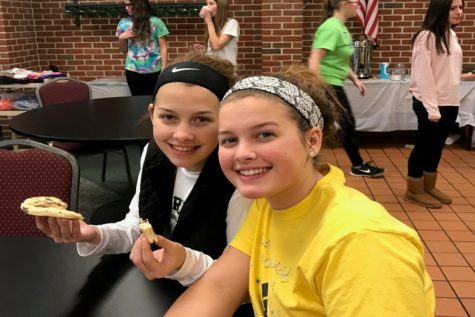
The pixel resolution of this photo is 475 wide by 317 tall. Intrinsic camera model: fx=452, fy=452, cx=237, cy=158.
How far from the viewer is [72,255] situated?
121cm

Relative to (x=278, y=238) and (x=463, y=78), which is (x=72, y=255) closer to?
(x=278, y=238)

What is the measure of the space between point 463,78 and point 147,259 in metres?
4.23

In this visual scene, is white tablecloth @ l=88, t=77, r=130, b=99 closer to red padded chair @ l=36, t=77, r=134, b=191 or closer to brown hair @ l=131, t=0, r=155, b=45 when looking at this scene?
brown hair @ l=131, t=0, r=155, b=45

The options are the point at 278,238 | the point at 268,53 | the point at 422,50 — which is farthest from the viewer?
the point at 268,53

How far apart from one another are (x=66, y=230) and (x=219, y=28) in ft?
11.4

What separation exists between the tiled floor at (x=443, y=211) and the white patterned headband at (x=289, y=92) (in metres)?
0.16

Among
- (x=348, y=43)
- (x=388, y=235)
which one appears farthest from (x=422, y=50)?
(x=388, y=235)

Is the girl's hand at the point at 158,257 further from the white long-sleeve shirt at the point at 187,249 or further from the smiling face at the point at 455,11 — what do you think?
the smiling face at the point at 455,11

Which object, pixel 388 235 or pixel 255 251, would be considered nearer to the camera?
pixel 388 235

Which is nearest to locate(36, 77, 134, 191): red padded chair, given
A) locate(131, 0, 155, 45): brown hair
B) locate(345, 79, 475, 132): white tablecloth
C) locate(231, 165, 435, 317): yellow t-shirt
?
locate(131, 0, 155, 45): brown hair

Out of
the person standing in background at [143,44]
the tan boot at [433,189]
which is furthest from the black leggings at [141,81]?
the tan boot at [433,189]

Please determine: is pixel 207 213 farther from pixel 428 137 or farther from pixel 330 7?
pixel 330 7

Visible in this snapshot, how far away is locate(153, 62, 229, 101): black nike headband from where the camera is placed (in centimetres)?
119

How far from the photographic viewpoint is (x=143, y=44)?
431cm
